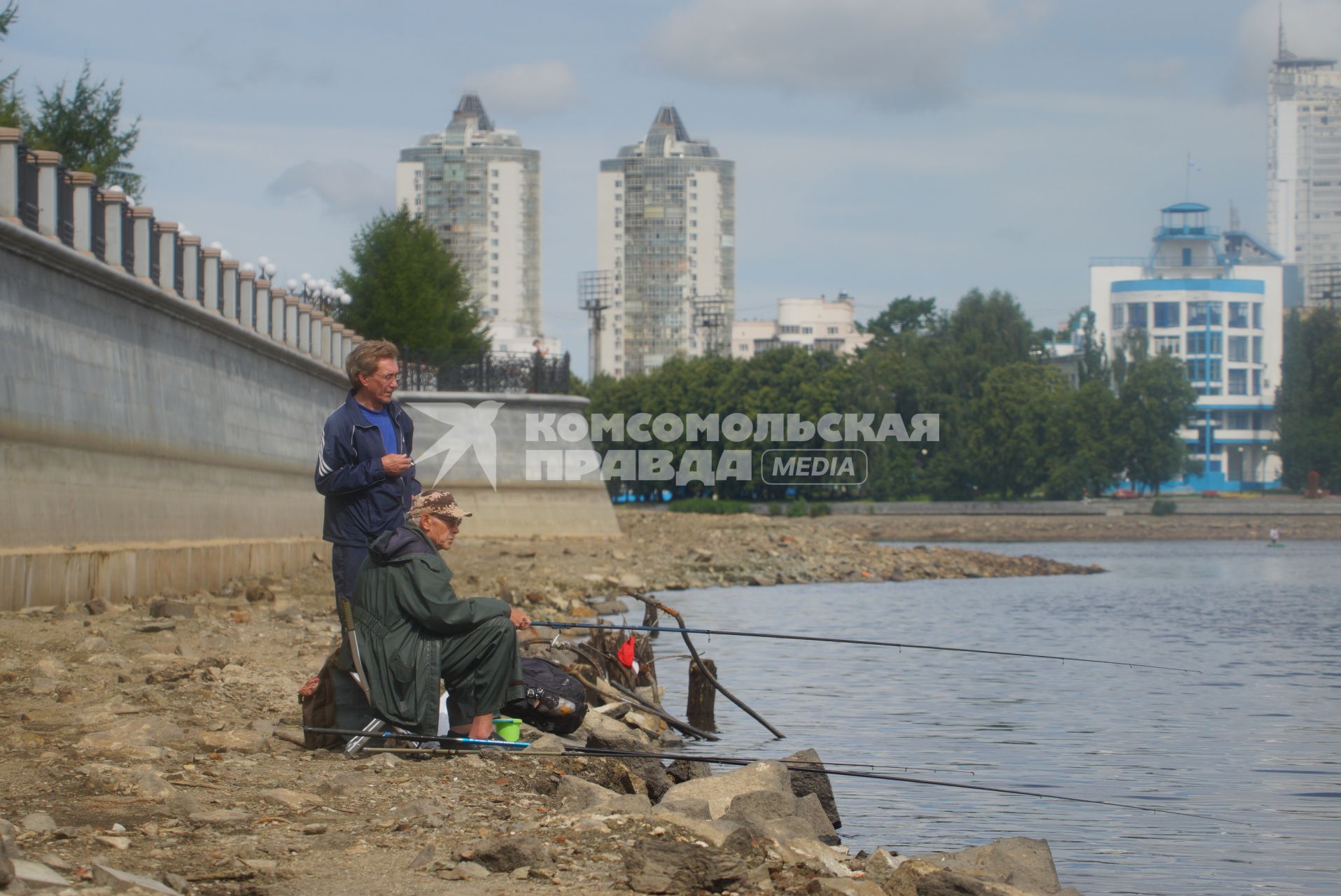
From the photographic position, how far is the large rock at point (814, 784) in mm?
7676

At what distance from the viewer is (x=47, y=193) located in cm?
1336

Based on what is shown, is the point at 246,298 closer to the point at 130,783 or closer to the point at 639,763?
the point at 639,763

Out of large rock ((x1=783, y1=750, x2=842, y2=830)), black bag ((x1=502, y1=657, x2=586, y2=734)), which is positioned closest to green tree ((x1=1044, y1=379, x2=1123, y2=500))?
large rock ((x1=783, y1=750, x2=842, y2=830))

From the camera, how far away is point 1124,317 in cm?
10675

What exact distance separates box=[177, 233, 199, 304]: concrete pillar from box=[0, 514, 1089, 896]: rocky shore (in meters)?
8.35

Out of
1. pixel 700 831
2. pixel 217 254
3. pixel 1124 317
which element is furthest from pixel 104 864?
pixel 1124 317

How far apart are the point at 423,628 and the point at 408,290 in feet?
130

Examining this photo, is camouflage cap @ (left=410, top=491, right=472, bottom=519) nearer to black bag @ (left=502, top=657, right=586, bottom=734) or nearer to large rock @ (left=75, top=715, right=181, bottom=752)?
black bag @ (left=502, top=657, right=586, bottom=734)

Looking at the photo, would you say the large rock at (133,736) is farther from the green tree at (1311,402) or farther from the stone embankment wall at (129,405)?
the green tree at (1311,402)

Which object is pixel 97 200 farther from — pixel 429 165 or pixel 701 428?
pixel 429 165

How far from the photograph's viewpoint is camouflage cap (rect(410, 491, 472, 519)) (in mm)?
6293

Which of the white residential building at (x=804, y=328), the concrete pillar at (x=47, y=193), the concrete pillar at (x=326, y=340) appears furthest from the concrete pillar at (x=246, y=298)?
the white residential building at (x=804, y=328)

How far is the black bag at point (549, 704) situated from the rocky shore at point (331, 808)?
8.9 inches

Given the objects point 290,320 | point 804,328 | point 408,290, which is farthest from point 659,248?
point 290,320
